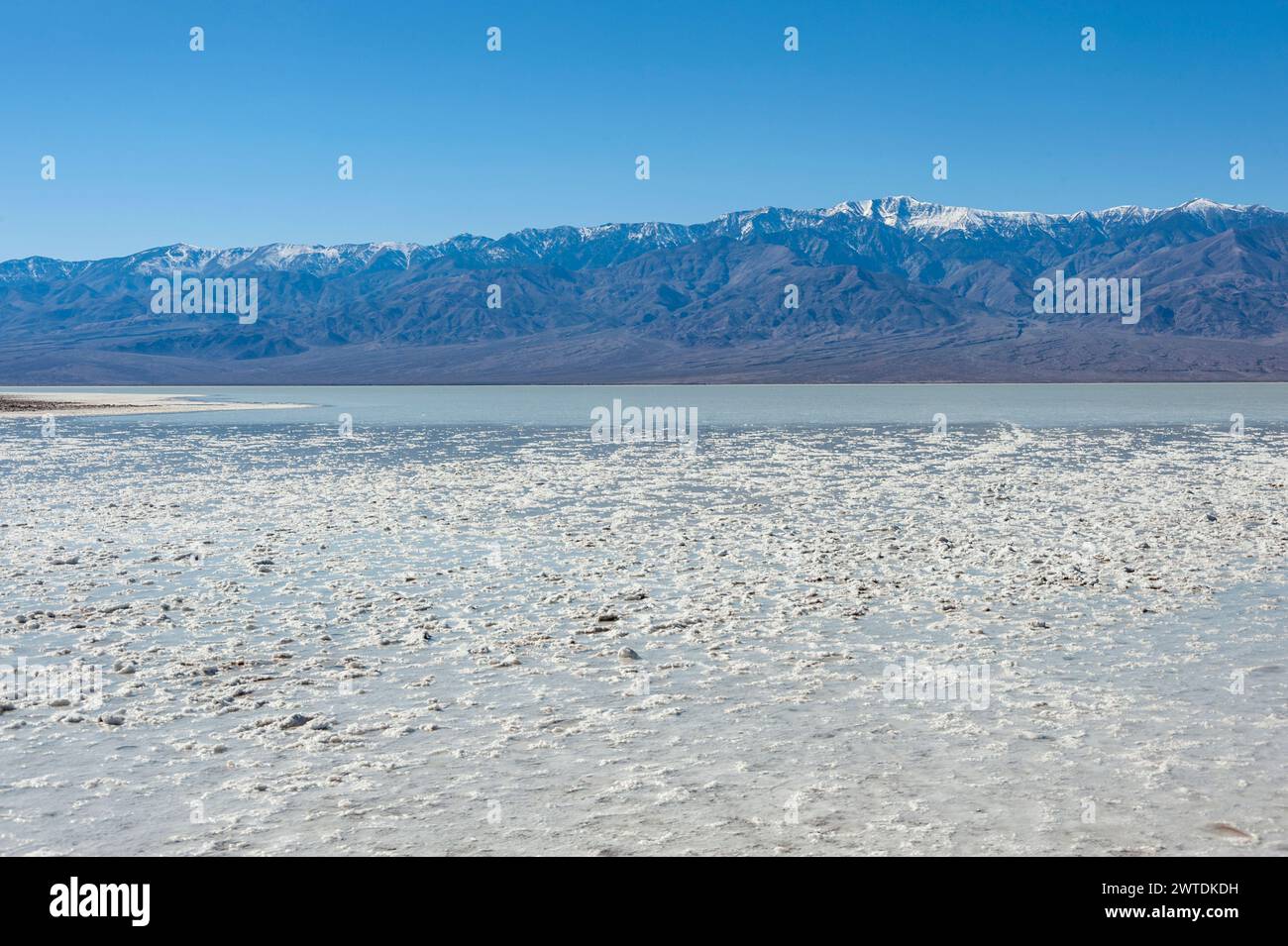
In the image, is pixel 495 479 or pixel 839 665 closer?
pixel 839 665

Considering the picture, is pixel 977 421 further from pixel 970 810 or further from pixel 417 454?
pixel 970 810

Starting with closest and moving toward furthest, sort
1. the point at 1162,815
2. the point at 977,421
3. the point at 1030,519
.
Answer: the point at 1162,815 < the point at 1030,519 < the point at 977,421

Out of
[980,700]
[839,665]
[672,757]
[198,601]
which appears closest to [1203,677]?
[980,700]

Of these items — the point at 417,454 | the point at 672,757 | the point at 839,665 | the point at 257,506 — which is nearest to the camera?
the point at 672,757

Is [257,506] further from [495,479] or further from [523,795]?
[523,795]

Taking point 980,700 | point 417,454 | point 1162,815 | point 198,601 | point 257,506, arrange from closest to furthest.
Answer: point 1162,815, point 980,700, point 198,601, point 257,506, point 417,454
